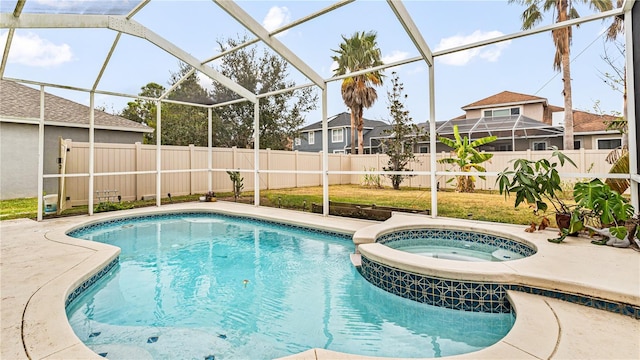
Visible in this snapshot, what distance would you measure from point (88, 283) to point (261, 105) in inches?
493

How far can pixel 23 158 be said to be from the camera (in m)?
10.9

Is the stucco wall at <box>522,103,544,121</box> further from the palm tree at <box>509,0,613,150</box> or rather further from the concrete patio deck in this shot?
the concrete patio deck

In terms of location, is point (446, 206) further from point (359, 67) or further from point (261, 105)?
point (359, 67)

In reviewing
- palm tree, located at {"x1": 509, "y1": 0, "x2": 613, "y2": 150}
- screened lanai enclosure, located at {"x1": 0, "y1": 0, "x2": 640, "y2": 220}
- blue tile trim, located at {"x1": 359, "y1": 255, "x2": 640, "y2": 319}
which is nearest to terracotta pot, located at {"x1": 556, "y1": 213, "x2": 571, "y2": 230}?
screened lanai enclosure, located at {"x1": 0, "y1": 0, "x2": 640, "y2": 220}

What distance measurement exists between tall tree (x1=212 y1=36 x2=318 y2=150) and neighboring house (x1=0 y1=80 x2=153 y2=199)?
15.4 feet

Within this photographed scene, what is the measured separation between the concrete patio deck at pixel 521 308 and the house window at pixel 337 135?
2173 centimetres

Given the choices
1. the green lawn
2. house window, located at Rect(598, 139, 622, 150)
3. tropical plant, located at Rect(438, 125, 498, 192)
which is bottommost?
the green lawn

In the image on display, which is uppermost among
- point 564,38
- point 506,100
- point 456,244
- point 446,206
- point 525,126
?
point 564,38

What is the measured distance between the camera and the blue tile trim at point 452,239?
464cm

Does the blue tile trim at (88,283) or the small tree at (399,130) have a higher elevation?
the small tree at (399,130)

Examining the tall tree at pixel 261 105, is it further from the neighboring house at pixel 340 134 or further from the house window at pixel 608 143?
the house window at pixel 608 143

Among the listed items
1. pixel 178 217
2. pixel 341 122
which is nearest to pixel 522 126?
pixel 341 122

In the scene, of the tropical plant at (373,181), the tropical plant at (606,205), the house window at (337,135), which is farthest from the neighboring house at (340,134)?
the tropical plant at (606,205)

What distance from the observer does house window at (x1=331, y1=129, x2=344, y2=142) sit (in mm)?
25748
